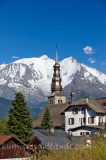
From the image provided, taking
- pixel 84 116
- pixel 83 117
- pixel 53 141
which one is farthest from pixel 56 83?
pixel 53 141

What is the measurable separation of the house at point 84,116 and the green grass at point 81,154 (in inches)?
1961

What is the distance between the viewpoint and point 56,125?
6806 centimetres

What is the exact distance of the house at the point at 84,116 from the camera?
58353 millimetres

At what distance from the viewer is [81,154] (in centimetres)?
686

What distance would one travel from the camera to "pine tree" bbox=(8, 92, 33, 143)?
136 ft

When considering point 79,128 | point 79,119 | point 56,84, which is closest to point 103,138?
point 79,128

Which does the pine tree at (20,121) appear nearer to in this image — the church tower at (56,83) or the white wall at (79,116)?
the white wall at (79,116)

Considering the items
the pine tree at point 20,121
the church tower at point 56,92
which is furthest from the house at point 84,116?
the church tower at point 56,92

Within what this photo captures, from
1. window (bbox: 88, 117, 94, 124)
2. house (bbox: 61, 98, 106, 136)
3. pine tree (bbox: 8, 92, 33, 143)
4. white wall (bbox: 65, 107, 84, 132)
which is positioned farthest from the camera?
white wall (bbox: 65, 107, 84, 132)

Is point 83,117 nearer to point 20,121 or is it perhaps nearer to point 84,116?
point 84,116

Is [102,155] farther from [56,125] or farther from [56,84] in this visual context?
[56,84]

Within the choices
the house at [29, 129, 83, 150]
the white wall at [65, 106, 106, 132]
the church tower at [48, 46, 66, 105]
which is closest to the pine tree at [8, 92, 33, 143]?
the house at [29, 129, 83, 150]

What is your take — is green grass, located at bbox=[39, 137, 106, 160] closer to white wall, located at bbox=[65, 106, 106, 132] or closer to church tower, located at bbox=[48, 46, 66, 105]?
white wall, located at bbox=[65, 106, 106, 132]

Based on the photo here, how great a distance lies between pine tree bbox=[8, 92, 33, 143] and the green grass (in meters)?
34.4
